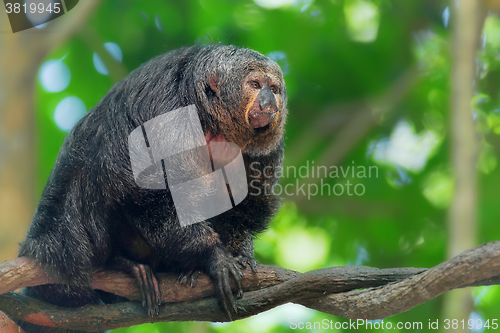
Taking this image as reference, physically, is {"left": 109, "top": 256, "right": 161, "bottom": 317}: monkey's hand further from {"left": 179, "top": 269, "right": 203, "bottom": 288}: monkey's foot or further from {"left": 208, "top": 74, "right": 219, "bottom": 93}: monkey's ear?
{"left": 208, "top": 74, "right": 219, "bottom": 93}: monkey's ear

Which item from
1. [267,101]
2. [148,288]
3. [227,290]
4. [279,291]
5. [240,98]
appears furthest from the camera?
[240,98]

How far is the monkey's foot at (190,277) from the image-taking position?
3.11m

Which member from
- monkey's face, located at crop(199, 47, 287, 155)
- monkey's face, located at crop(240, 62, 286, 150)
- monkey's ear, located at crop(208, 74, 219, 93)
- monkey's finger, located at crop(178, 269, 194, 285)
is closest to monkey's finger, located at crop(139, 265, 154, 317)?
monkey's finger, located at crop(178, 269, 194, 285)

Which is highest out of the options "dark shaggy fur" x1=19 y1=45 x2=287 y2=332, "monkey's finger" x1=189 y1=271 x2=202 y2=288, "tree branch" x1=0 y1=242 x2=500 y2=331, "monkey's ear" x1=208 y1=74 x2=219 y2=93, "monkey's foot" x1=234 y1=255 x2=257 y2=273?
"monkey's ear" x1=208 y1=74 x2=219 y2=93

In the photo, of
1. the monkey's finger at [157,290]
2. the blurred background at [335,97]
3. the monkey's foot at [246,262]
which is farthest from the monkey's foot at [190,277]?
the blurred background at [335,97]

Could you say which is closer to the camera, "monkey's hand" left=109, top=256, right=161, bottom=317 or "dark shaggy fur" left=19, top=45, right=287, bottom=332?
"monkey's hand" left=109, top=256, right=161, bottom=317

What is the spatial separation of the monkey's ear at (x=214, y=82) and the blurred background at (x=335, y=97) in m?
2.94

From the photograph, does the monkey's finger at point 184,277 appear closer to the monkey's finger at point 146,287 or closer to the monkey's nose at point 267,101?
the monkey's finger at point 146,287

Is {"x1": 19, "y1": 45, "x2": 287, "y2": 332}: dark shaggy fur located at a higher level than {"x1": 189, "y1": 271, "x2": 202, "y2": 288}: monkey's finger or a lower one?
higher

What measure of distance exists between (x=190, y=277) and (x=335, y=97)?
4905 mm

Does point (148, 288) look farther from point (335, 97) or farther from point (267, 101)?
point (335, 97)

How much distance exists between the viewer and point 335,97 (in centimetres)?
743

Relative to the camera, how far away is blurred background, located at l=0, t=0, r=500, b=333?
20.9ft

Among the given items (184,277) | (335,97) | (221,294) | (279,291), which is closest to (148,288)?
(184,277)
